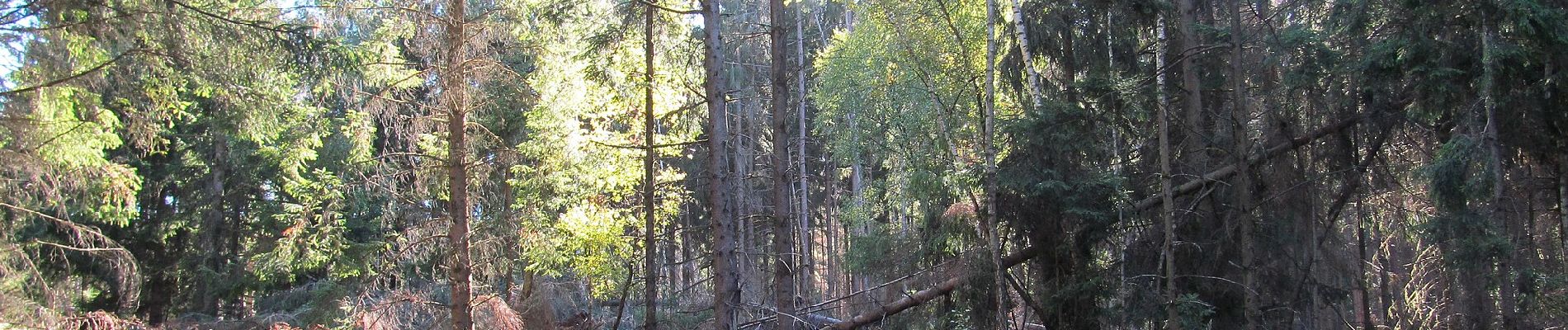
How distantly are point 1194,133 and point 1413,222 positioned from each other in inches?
183

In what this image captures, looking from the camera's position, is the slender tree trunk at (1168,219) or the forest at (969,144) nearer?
the forest at (969,144)

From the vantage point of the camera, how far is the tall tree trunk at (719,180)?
33.7ft

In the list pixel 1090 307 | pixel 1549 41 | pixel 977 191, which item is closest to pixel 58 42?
pixel 977 191

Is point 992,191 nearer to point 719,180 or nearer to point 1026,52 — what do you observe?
point 1026,52

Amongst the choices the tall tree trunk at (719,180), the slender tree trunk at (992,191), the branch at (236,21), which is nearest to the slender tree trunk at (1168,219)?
Result: the slender tree trunk at (992,191)

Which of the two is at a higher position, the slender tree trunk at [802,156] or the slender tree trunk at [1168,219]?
the slender tree trunk at [802,156]

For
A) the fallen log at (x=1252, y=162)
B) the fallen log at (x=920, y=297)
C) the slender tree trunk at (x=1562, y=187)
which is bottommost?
the fallen log at (x=920, y=297)

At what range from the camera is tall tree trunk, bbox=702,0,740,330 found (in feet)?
33.7

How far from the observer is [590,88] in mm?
12305

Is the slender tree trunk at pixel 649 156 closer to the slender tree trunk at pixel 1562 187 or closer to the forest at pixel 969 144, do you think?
the forest at pixel 969 144

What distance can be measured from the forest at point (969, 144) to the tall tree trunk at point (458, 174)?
4 cm

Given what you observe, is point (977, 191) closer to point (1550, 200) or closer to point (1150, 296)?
point (1150, 296)

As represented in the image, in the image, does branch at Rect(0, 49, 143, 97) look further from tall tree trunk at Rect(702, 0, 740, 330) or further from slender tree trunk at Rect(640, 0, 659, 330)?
slender tree trunk at Rect(640, 0, 659, 330)

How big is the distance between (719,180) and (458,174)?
2.85 metres
